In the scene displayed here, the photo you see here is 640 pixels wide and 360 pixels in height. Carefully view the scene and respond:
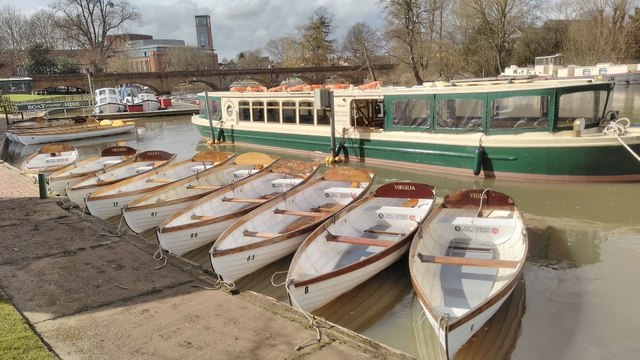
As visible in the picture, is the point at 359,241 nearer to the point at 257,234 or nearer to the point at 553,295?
the point at 257,234

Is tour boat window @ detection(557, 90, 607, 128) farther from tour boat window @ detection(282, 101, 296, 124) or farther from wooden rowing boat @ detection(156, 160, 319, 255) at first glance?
tour boat window @ detection(282, 101, 296, 124)

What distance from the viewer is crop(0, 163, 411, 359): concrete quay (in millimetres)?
5234

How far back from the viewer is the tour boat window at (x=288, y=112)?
19578 millimetres

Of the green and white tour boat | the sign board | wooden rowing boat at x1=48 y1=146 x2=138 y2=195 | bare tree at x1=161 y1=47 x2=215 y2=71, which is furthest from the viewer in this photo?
bare tree at x1=161 y1=47 x2=215 y2=71

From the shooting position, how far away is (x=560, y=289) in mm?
7445

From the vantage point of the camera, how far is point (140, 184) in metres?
12.4

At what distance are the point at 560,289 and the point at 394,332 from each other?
115 inches

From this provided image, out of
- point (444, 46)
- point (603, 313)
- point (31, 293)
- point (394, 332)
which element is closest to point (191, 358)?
point (394, 332)

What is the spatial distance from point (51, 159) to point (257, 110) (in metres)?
8.32

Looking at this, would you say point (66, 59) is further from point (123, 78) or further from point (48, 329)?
point (48, 329)

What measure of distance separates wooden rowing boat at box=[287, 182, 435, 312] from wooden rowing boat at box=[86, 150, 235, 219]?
5.02 meters

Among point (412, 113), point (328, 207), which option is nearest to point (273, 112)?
point (412, 113)

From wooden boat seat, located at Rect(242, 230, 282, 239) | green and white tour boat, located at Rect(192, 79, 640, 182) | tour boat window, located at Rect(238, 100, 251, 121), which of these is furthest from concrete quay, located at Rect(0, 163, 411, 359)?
tour boat window, located at Rect(238, 100, 251, 121)

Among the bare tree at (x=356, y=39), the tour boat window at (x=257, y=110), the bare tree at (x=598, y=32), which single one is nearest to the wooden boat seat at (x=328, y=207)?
the tour boat window at (x=257, y=110)
